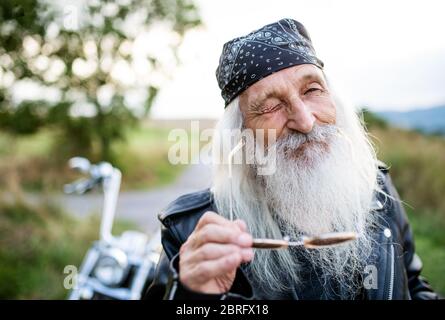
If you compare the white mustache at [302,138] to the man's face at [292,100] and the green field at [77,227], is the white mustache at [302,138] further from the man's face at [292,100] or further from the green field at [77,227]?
the green field at [77,227]

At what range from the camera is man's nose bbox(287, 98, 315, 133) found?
1.21 metres

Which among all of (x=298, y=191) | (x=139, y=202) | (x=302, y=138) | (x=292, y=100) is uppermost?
(x=292, y=100)

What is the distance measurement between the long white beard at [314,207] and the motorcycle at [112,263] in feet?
2.93

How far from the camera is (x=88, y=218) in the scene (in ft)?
18.2

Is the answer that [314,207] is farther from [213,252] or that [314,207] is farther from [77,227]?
[77,227]

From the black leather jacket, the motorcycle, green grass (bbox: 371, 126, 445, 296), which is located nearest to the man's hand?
the black leather jacket

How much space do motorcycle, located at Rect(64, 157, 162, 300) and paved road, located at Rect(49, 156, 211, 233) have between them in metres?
3.78

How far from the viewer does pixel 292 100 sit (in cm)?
122

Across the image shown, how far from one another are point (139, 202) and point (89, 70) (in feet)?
9.83

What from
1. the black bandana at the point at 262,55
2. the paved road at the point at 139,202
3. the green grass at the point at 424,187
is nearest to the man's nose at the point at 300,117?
the black bandana at the point at 262,55

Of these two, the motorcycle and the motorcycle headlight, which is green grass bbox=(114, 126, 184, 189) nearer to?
the motorcycle

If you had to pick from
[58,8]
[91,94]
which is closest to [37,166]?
[91,94]

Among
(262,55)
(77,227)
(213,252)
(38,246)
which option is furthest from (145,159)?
(213,252)

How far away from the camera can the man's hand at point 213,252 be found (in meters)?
0.95
